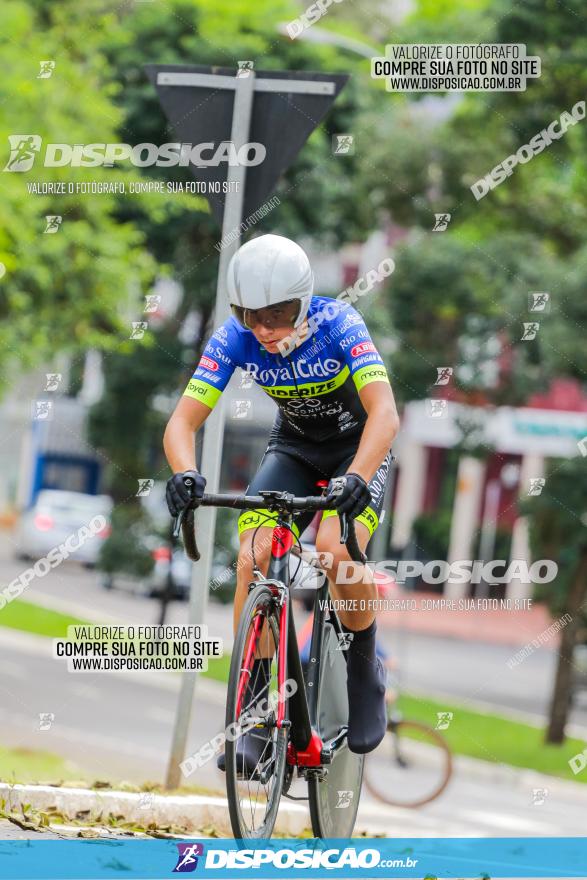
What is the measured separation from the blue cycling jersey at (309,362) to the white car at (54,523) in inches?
1015

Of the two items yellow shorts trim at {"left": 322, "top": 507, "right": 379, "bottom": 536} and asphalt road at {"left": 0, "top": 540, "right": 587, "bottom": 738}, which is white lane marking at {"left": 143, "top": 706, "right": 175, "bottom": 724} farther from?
yellow shorts trim at {"left": 322, "top": 507, "right": 379, "bottom": 536}

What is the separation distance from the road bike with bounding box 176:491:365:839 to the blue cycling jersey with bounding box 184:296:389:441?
513 millimetres

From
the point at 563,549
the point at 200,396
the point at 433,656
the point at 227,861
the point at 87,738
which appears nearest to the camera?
the point at 227,861

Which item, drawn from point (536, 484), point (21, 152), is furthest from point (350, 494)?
point (21, 152)

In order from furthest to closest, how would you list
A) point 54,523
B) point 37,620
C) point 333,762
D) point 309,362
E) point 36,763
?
point 54,523
point 37,620
point 36,763
point 333,762
point 309,362

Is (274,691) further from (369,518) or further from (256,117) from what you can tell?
(256,117)

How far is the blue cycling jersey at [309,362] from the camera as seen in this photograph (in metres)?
5.26

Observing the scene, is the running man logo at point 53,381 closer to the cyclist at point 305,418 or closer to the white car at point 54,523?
the cyclist at point 305,418

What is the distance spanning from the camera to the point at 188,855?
16.4ft

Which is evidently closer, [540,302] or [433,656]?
[540,302]

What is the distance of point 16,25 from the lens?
15.2 metres

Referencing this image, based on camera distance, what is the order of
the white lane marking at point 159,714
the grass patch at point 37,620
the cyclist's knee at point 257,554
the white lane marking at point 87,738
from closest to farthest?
the cyclist's knee at point 257,554 < the white lane marking at point 87,738 < the white lane marking at point 159,714 < the grass patch at point 37,620

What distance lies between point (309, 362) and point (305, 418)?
0.34 metres

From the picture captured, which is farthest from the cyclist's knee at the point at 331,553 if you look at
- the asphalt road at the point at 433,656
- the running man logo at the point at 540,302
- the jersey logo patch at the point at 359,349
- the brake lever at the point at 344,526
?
the asphalt road at the point at 433,656
